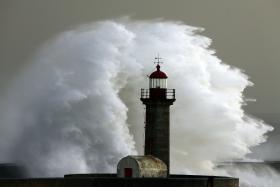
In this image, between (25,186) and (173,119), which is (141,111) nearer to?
(173,119)

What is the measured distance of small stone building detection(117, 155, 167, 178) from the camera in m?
34.4

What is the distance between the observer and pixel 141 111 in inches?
1911

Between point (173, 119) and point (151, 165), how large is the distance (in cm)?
1383

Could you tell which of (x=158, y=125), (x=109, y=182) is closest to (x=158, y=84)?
(x=158, y=125)

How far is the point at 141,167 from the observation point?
34344mm

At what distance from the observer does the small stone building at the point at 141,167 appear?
3438 cm

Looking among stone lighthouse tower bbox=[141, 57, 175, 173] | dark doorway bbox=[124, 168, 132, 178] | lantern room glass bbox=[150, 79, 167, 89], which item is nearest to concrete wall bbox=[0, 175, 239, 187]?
dark doorway bbox=[124, 168, 132, 178]

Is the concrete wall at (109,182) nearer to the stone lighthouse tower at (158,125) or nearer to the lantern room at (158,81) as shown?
the stone lighthouse tower at (158,125)

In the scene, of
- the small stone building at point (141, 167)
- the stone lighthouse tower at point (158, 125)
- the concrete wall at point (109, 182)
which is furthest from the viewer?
the stone lighthouse tower at point (158, 125)

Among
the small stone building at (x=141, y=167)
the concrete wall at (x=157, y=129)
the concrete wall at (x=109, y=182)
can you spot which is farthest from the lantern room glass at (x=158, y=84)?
the concrete wall at (x=109, y=182)

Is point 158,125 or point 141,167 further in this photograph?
point 158,125

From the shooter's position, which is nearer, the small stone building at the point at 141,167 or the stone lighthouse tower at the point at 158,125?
the small stone building at the point at 141,167

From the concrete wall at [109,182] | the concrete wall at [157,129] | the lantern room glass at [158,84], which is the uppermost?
the lantern room glass at [158,84]

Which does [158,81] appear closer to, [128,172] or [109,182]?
[128,172]
